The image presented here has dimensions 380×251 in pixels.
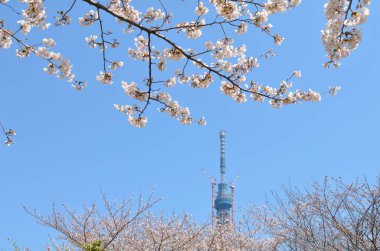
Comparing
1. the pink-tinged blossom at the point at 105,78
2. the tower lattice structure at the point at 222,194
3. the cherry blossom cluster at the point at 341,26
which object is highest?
the tower lattice structure at the point at 222,194

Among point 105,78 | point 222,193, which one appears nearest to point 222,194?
point 222,193

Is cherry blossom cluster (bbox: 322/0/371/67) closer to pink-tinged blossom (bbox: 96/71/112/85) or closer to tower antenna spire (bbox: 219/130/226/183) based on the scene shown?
pink-tinged blossom (bbox: 96/71/112/85)

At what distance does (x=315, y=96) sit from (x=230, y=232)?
17755mm

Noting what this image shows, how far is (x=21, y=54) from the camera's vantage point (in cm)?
525

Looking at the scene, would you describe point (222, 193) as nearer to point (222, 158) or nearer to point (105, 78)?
point (222, 158)

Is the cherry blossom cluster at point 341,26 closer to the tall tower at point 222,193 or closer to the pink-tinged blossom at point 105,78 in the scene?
the pink-tinged blossom at point 105,78

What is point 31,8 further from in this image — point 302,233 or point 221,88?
point 302,233

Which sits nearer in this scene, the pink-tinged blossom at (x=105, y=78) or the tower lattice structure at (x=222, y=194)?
the pink-tinged blossom at (x=105, y=78)

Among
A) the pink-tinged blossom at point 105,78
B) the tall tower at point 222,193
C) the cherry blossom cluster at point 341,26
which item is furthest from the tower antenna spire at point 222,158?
the cherry blossom cluster at point 341,26

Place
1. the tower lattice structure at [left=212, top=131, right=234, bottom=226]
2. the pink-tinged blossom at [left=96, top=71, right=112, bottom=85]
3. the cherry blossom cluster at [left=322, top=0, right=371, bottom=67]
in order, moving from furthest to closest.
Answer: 1. the tower lattice structure at [left=212, top=131, right=234, bottom=226]
2. the pink-tinged blossom at [left=96, top=71, right=112, bottom=85]
3. the cherry blossom cluster at [left=322, top=0, right=371, bottom=67]

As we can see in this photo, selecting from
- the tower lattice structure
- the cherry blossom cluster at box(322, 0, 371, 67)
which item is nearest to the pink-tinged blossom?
the cherry blossom cluster at box(322, 0, 371, 67)

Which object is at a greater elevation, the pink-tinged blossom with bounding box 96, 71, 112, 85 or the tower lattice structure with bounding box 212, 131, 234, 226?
the tower lattice structure with bounding box 212, 131, 234, 226

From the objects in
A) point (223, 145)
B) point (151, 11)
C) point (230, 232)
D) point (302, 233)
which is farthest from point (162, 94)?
point (223, 145)

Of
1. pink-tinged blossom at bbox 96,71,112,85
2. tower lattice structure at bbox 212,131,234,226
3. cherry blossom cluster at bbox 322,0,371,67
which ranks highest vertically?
tower lattice structure at bbox 212,131,234,226
